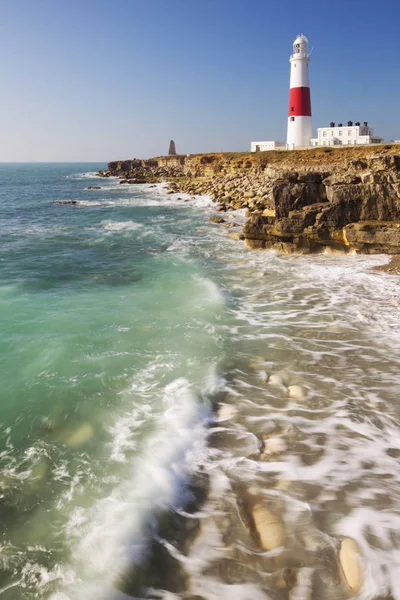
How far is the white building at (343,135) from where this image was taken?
50.5 metres

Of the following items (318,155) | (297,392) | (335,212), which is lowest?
(297,392)

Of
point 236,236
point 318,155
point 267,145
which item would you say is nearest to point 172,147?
point 267,145

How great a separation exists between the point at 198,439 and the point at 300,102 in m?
46.4

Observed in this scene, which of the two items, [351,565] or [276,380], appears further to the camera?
[276,380]

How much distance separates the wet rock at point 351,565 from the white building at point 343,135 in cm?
5379

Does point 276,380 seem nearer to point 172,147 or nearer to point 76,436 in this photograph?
point 76,436

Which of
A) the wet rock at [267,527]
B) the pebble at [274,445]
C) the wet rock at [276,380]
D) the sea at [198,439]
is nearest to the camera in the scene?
the sea at [198,439]

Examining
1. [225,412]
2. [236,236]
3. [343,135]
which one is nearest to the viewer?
[225,412]

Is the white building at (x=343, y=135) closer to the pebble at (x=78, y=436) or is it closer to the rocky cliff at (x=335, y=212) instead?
the rocky cliff at (x=335, y=212)

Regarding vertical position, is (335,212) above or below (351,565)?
above

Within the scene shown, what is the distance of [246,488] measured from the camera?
3.64 metres

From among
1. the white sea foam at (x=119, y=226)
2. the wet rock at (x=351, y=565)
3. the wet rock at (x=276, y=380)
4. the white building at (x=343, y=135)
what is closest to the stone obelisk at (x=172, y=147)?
the white building at (x=343, y=135)

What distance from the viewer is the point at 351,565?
2.88m

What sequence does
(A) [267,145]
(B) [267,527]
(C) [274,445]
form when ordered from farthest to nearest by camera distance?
1. (A) [267,145]
2. (C) [274,445]
3. (B) [267,527]
